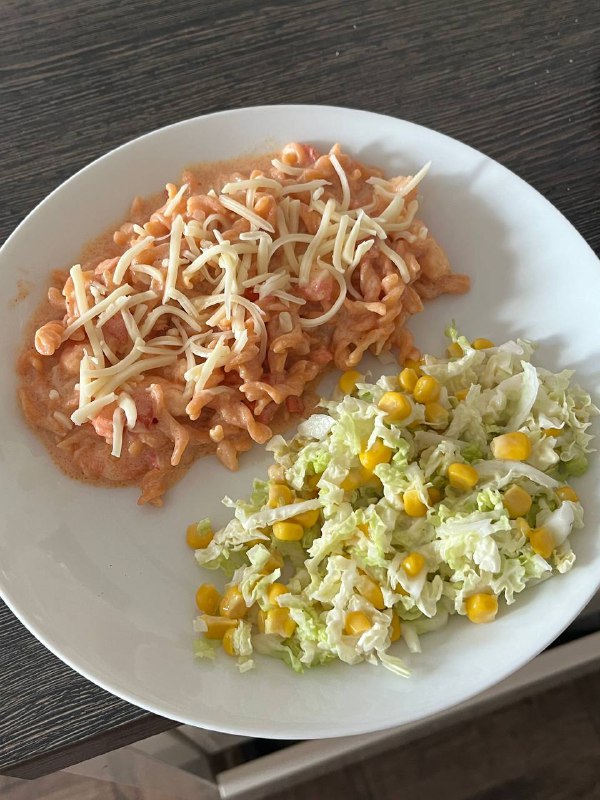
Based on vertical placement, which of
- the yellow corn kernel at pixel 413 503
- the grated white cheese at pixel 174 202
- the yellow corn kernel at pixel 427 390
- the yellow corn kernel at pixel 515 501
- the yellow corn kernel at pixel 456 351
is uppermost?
the grated white cheese at pixel 174 202

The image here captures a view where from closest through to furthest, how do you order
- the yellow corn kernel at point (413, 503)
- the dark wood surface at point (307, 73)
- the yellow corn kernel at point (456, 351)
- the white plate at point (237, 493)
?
the white plate at point (237, 493) → the yellow corn kernel at point (413, 503) → the yellow corn kernel at point (456, 351) → the dark wood surface at point (307, 73)

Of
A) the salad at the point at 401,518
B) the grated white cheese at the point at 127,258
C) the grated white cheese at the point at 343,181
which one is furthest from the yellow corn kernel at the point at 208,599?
the grated white cheese at the point at 343,181

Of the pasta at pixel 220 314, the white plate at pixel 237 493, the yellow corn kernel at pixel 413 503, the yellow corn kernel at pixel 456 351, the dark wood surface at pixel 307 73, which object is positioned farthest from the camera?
the dark wood surface at pixel 307 73

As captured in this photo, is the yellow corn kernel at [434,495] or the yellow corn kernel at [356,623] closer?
the yellow corn kernel at [356,623]

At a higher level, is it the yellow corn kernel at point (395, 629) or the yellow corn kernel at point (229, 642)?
the yellow corn kernel at point (229, 642)

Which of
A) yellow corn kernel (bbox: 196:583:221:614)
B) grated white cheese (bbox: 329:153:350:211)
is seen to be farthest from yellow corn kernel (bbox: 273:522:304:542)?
grated white cheese (bbox: 329:153:350:211)

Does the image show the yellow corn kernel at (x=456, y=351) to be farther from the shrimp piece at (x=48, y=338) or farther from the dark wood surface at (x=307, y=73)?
the shrimp piece at (x=48, y=338)

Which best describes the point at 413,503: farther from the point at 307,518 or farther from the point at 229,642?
the point at 229,642

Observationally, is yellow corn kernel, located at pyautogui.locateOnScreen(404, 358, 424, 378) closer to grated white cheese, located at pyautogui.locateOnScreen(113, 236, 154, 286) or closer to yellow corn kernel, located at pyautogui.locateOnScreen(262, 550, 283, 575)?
yellow corn kernel, located at pyautogui.locateOnScreen(262, 550, 283, 575)
